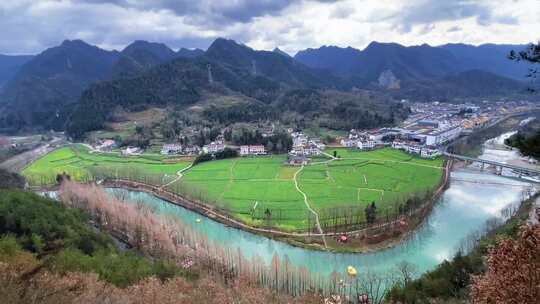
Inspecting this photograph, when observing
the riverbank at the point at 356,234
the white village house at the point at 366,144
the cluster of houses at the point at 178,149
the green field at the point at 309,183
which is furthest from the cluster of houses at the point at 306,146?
the riverbank at the point at 356,234

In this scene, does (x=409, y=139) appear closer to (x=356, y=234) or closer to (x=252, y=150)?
(x=252, y=150)

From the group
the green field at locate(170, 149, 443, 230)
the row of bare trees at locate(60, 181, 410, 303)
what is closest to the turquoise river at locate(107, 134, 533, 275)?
the row of bare trees at locate(60, 181, 410, 303)

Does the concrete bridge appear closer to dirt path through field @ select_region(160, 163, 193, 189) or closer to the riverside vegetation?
dirt path through field @ select_region(160, 163, 193, 189)

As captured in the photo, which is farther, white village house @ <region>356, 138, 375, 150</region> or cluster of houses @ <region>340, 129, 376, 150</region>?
cluster of houses @ <region>340, 129, 376, 150</region>

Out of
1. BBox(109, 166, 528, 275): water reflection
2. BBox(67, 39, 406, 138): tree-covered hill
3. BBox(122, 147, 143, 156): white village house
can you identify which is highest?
BBox(67, 39, 406, 138): tree-covered hill

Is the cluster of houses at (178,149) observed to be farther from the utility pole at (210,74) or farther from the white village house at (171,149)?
the utility pole at (210,74)

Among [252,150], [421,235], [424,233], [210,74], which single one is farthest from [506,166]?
[210,74]

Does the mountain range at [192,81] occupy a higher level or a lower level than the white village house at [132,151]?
higher
